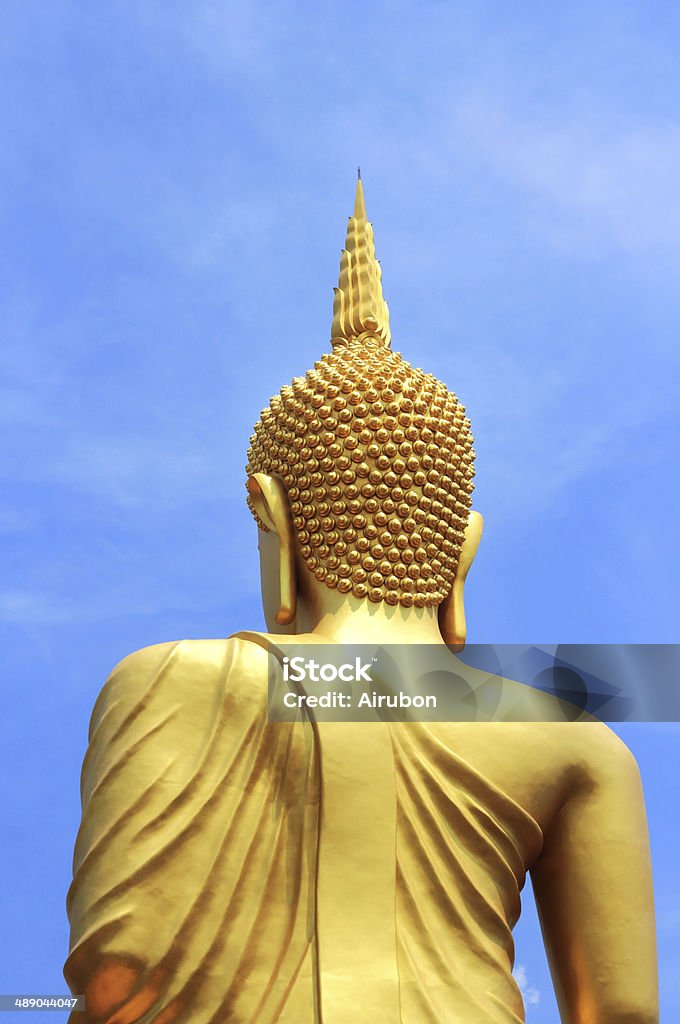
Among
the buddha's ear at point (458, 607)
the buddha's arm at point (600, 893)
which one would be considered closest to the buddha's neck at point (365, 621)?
the buddha's ear at point (458, 607)

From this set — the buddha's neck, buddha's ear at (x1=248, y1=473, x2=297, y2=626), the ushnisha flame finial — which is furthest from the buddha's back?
the ushnisha flame finial

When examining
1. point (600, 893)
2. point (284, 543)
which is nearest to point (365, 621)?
point (284, 543)

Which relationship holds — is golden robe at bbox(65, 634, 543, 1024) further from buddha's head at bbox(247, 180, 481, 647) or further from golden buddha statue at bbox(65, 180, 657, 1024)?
buddha's head at bbox(247, 180, 481, 647)

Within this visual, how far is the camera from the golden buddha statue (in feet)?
18.9

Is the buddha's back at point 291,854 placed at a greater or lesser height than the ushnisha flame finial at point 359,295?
lesser

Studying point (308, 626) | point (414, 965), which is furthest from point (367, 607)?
point (414, 965)

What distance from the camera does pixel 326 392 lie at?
22.4 feet

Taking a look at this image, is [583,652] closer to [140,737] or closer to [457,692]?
[457,692]

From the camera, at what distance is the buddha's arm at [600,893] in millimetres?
6285

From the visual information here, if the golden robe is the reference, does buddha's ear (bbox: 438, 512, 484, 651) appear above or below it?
above

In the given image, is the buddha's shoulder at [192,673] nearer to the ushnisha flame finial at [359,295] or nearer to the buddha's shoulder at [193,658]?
the buddha's shoulder at [193,658]

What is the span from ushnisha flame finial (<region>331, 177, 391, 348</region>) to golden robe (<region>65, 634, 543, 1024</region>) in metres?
1.80

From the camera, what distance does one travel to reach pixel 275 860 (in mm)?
5984

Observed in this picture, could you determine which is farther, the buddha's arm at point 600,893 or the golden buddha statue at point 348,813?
the buddha's arm at point 600,893
